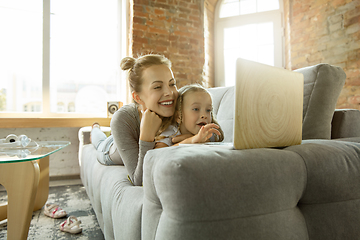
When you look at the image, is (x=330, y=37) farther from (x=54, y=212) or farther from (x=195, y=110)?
(x=54, y=212)

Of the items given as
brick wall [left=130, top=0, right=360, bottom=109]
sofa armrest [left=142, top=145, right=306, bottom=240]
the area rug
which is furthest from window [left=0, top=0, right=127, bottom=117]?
sofa armrest [left=142, top=145, right=306, bottom=240]

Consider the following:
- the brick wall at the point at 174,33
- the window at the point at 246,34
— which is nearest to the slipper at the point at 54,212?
the brick wall at the point at 174,33

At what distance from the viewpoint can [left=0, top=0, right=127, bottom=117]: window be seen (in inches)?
118

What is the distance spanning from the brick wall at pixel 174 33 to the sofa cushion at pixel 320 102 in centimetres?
237

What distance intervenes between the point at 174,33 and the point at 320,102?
2.64 metres

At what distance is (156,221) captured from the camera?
21.9 inches

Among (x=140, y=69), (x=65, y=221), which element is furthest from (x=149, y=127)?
(x=65, y=221)

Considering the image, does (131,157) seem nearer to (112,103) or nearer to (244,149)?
(244,149)

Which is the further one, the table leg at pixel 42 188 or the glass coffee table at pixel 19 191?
the table leg at pixel 42 188

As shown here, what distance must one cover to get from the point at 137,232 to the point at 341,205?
1.80 feet

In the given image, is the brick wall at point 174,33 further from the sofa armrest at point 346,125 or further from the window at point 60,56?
the sofa armrest at point 346,125

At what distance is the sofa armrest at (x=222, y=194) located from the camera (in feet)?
1.57

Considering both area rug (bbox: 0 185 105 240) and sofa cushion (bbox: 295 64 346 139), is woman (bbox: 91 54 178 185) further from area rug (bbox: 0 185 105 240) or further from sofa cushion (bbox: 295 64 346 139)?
area rug (bbox: 0 185 105 240)

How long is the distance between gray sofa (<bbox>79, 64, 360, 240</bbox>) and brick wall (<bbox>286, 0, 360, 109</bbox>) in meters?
2.54
